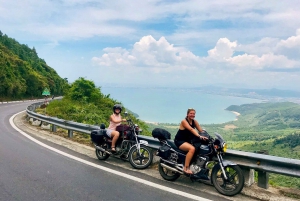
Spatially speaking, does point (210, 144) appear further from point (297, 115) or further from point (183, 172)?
point (297, 115)

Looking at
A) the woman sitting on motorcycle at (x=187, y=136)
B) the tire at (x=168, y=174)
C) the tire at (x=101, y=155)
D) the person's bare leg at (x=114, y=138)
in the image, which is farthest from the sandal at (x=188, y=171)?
the tire at (x=101, y=155)

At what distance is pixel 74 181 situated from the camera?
5574mm

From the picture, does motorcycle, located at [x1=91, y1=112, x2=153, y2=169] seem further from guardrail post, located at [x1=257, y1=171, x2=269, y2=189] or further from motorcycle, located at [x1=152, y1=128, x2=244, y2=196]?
guardrail post, located at [x1=257, y1=171, x2=269, y2=189]

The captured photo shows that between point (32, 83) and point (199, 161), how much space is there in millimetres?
62348

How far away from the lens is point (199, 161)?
18.0 feet

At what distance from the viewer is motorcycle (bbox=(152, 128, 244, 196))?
16.6ft

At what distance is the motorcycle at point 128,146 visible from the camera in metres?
6.63

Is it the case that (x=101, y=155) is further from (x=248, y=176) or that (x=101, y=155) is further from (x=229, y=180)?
(x=248, y=176)

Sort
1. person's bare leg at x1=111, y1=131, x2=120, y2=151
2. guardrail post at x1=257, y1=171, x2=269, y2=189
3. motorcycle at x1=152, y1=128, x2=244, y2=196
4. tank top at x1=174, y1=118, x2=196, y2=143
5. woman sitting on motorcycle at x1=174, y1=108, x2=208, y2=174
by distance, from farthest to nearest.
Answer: person's bare leg at x1=111, y1=131, x2=120, y2=151
tank top at x1=174, y1=118, x2=196, y2=143
woman sitting on motorcycle at x1=174, y1=108, x2=208, y2=174
guardrail post at x1=257, y1=171, x2=269, y2=189
motorcycle at x1=152, y1=128, x2=244, y2=196

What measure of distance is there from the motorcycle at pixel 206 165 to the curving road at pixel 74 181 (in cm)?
29

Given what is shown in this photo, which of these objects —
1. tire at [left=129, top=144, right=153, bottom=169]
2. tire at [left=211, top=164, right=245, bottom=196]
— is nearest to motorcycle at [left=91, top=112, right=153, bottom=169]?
tire at [left=129, top=144, right=153, bottom=169]

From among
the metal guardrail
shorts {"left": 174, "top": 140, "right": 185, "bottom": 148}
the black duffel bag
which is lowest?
the metal guardrail

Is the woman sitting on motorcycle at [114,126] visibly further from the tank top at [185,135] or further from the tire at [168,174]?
the tank top at [185,135]

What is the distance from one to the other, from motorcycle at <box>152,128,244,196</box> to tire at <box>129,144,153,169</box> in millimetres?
574
